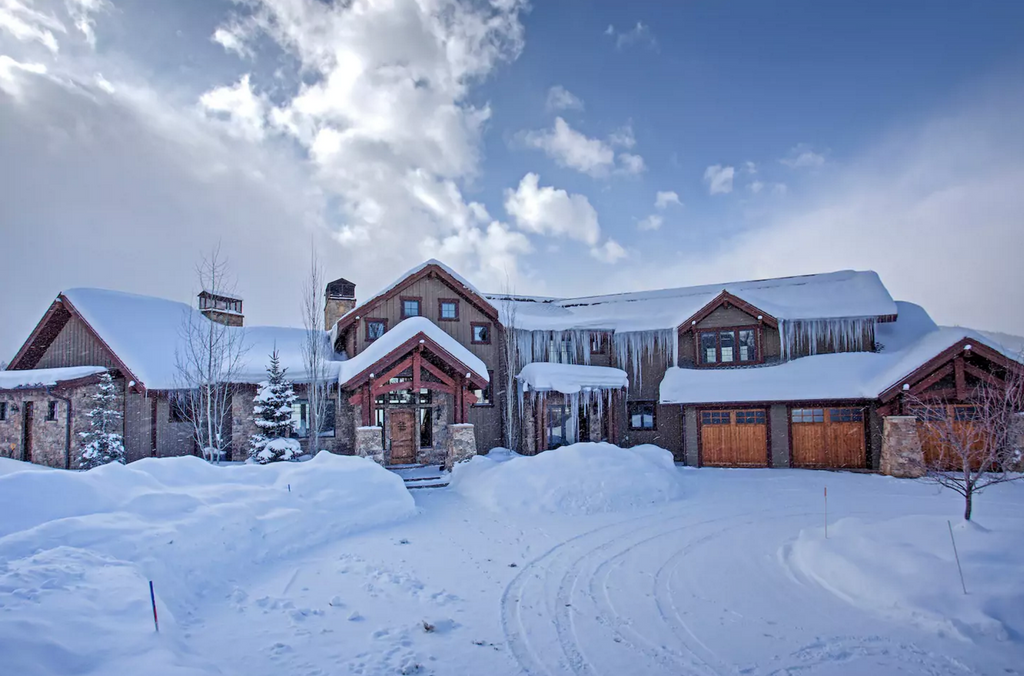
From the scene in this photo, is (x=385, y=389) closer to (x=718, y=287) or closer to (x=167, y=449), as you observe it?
(x=167, y=449)

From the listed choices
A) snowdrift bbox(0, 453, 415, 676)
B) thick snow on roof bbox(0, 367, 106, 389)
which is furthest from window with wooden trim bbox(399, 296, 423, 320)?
thick snow on roof bbox(0, 367, 106, 389)

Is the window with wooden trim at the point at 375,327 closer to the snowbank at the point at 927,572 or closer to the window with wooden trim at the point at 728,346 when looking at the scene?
the window with wooden trim at the point at 728,346

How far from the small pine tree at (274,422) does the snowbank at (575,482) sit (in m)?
4.91

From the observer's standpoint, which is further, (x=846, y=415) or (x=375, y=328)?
(x=375, y=328)

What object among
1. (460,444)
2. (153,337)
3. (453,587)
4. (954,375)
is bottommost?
(453,587)

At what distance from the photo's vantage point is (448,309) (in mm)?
19688

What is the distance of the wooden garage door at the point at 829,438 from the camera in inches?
648

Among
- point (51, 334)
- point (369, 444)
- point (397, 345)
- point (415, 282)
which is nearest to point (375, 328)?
point (415, 282)

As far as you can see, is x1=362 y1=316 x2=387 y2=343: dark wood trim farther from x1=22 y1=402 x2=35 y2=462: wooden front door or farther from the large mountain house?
x1=22 y1=402 x2=35 y2=462: wooden front door

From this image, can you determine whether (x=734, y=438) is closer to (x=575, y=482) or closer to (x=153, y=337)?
(x=575, y=482)

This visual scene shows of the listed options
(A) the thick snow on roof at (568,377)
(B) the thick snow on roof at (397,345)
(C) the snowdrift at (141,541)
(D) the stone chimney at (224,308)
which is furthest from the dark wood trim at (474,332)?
(D) the stone chimney at (224,308)

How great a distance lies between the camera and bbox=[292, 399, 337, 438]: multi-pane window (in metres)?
16.8

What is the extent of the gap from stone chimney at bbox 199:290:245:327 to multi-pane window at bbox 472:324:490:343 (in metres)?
10.8

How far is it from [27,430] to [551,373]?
17.1 m
